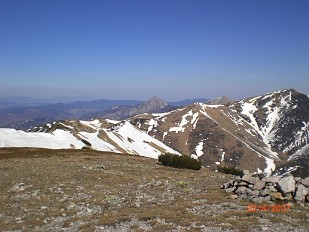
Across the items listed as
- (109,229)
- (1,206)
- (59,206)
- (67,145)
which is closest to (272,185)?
(109,229)

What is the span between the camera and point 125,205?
2169 cm

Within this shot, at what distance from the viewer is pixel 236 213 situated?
742 inches

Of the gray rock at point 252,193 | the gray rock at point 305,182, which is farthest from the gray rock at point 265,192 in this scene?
the gray rock at point 305,182

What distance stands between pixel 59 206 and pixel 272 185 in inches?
608

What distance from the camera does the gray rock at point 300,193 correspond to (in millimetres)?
21547

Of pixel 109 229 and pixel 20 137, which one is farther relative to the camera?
pixel 20 137

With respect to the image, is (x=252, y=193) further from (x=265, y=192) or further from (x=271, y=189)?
(x=271, y=189)

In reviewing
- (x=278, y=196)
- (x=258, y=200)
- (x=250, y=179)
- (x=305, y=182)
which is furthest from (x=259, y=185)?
(x=305, y=182)

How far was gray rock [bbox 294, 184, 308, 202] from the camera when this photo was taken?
2155cm

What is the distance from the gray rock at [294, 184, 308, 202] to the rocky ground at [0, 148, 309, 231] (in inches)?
36.6

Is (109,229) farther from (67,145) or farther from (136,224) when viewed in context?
(67,145)

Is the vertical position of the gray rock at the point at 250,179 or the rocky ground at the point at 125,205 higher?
the gray rock at the point at 250,179
